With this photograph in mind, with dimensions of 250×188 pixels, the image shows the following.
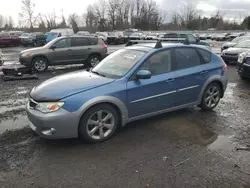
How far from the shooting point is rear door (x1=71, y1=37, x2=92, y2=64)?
40.1 ft

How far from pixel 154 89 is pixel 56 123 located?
1.87m

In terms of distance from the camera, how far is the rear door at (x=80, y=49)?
12.2 m

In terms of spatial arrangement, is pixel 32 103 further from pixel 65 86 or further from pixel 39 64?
pixel 39 64

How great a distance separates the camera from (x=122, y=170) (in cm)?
338

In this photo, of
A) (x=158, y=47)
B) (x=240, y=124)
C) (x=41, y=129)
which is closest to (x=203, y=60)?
(x=158, y=47)

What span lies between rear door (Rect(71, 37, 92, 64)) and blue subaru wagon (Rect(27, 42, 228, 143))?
7273 mm

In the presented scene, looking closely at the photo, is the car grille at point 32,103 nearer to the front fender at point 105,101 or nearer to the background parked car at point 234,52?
the front fender at point 105,101

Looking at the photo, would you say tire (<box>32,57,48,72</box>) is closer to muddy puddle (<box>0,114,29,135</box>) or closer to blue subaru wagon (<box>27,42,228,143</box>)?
muddy puddle (<box>0,114,29,135</box>)

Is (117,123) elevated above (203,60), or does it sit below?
below

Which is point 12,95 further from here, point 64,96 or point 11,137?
point 64,96

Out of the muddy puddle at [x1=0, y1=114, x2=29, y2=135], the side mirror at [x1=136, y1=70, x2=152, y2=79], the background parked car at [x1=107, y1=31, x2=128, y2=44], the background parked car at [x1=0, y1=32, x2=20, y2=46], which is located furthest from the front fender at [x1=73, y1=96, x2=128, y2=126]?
the background parked car at [x1=107, y1=31, x2=128, y2=44]

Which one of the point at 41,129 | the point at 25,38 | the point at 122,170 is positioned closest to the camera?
the point at 122,170

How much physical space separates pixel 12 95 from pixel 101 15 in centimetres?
7863

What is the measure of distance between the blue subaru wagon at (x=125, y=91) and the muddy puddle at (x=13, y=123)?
952 millimetres
